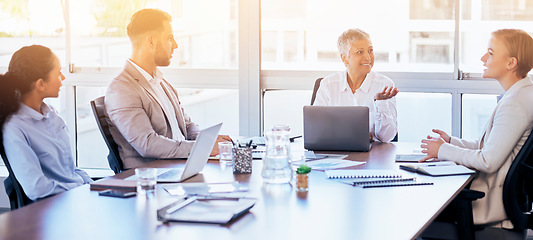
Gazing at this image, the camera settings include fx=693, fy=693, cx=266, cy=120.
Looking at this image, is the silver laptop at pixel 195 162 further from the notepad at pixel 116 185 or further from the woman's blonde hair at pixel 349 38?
the woman's blonde hair at pixel 349 38

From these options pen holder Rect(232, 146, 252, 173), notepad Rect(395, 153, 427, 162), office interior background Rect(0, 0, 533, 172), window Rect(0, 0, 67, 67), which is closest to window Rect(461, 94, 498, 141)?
office interior background Rect(0, 0, 533, 172)

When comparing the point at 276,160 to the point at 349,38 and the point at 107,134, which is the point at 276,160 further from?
the point at 349,38

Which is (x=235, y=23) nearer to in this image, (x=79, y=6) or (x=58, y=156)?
(x=79, y=6)

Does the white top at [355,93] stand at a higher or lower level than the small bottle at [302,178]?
higher

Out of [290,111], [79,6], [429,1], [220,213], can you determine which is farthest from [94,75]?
[220,213]

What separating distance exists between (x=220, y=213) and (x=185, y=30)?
3.25 m

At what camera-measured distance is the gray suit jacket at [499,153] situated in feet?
9.51

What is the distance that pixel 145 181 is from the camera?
A: 2471 millimetres

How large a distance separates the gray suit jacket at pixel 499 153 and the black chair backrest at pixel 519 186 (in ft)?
0.12

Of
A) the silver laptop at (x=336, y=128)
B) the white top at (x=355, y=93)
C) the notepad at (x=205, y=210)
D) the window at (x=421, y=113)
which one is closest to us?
the notepad at (x=205, y=210)

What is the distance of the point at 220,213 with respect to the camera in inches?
82.8

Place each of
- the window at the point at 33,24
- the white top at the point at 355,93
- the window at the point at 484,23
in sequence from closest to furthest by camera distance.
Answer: the white top at the point at 355,93 → the window at the point at 484,23 → the window at the point at 33,24

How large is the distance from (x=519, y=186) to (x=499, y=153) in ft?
0.57

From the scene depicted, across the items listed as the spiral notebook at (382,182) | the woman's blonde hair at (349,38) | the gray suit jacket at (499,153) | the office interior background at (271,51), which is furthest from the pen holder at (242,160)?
the office interior background at (271,51)
